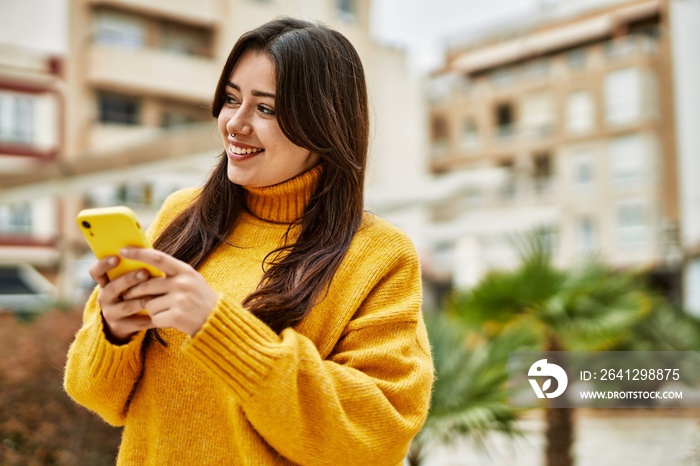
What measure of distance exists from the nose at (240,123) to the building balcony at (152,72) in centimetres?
1620

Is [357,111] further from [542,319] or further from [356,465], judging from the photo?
[542,319]

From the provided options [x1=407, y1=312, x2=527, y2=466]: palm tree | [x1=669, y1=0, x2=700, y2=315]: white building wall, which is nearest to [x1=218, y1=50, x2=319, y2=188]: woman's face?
[x1=407, y1=312, x2=527, y2=466]: palm tree

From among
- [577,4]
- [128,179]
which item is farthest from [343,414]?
[577,4]

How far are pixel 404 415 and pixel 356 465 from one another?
12cm

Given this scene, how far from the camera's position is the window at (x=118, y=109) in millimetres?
17047

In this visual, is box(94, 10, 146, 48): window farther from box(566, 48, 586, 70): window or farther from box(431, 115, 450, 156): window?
box(566, 48, 586, 70): window

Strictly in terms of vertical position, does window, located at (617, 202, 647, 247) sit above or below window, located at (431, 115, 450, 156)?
below

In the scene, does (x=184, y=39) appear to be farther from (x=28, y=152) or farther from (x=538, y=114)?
(x=538, y=114)

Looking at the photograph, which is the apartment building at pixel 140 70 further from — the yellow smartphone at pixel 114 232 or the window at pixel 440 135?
the yellow smartphone at pixel 114 232

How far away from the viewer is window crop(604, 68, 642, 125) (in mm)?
24219

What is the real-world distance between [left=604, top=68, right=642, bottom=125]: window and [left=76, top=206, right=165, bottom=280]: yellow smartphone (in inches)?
988

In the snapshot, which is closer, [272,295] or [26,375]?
[272,295]

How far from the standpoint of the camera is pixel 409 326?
1.27 metres

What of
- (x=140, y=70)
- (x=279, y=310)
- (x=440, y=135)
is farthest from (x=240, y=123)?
(x=440, y=135)
